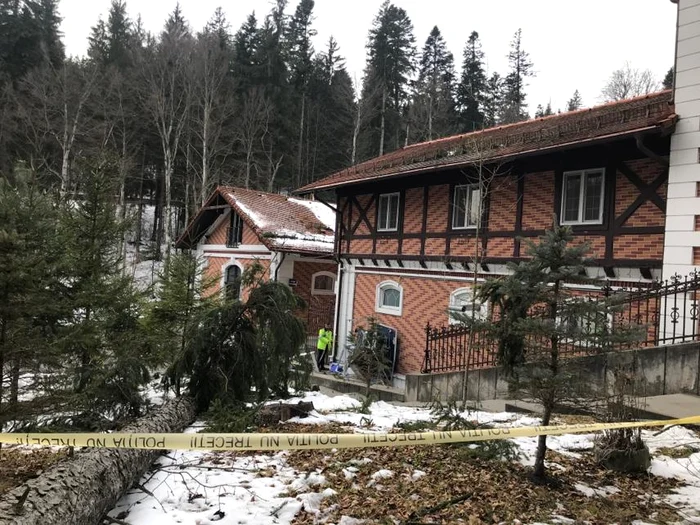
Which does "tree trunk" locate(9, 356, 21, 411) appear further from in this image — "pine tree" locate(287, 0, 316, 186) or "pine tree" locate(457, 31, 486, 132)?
"pine tree" locate(457, 31, 486, 132)

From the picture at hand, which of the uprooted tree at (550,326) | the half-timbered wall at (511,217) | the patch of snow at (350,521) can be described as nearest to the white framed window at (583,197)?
the half-timbered wall at (511,217)

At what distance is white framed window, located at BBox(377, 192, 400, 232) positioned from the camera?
14859 mm

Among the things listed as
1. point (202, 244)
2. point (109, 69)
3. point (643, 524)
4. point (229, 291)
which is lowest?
point (643, 524)

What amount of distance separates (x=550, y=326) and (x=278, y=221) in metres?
17.5

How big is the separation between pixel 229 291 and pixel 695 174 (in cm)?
879

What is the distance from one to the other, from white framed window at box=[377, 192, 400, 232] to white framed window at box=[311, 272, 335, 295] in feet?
19.4

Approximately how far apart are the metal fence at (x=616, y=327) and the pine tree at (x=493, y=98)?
3192 cm

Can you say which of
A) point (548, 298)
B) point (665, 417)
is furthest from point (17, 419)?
point (665, 417)

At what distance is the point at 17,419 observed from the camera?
178 inches

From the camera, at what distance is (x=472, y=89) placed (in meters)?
40.3

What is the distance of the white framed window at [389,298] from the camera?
47.7 ft

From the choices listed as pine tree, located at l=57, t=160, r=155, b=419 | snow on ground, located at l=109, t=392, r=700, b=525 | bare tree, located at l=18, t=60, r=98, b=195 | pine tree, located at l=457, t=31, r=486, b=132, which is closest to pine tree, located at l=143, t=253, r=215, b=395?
pine tree, located at l=57, t=160, r=155, b=419

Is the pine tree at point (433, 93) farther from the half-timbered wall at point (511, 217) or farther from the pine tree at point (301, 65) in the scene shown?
the half-timbered wall at point (511, 217)

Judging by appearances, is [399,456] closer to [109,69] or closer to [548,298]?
[548,298]
